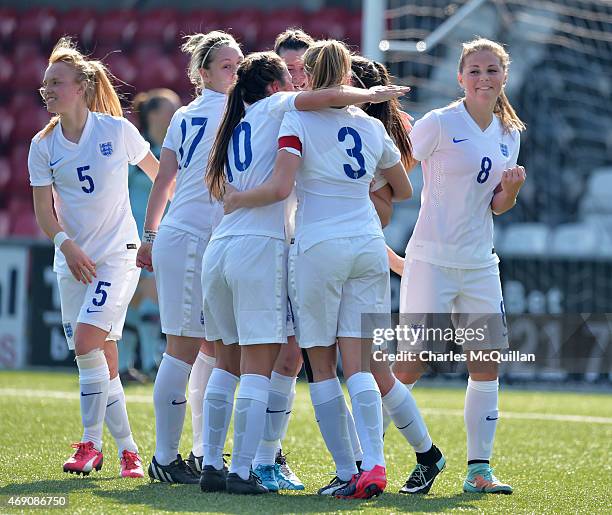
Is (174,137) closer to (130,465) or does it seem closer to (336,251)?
(336,251)

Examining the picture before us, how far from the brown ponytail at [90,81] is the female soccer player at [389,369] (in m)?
1.28

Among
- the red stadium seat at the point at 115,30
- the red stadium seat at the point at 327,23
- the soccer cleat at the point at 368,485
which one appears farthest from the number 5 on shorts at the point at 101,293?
the red stadium seat at the point at 115,30

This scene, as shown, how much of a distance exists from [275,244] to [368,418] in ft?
2.55

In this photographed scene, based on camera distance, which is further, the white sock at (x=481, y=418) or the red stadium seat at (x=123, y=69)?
the red stadium seat at (x=123, y=69)

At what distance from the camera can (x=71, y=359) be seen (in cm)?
1116

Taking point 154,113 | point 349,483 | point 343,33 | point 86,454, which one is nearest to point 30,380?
point 154,113

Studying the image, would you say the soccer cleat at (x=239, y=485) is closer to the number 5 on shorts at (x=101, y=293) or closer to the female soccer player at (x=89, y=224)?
the female soccer player at (x=89, y=224)

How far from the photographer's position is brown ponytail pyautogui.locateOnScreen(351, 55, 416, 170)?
5250 millimetres

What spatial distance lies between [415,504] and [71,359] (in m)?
6.96

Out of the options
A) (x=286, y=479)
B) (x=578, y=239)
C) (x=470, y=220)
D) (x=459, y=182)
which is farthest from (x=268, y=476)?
(x=578, y=239)

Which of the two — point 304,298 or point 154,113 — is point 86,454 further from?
point 154,113

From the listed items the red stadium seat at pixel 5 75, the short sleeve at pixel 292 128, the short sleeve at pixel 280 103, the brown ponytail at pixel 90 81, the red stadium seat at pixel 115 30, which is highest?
the red stadium seat at pixel 115 30

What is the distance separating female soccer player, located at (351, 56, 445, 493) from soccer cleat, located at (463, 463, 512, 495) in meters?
0.17

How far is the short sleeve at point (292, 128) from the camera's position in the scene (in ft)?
15.4
